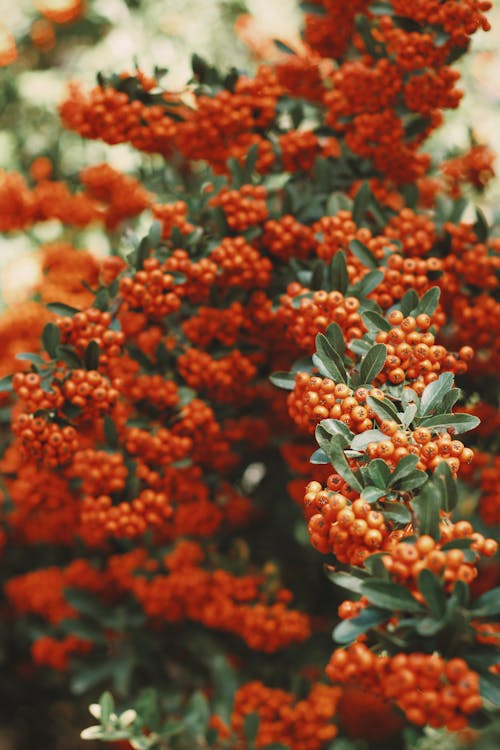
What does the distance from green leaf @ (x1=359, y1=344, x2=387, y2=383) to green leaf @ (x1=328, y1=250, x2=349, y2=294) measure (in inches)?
16.8

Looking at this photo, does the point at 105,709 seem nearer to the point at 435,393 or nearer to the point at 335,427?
the point at 335,427

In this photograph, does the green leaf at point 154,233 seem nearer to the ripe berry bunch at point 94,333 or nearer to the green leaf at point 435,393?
the ripe berry bunch at point 94,333

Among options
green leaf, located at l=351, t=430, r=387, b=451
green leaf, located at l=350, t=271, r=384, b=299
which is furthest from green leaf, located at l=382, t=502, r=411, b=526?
green leaf, located at l=350, t=271, r=384, b=299

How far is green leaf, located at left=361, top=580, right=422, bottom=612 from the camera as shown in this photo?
4.22 ft

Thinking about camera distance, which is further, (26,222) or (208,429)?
(26,222)

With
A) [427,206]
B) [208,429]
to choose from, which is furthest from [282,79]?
[208,429]

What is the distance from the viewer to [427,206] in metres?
3.59

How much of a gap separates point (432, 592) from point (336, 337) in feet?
2.62

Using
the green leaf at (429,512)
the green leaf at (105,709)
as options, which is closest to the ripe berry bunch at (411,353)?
the green leaf at (429,512)

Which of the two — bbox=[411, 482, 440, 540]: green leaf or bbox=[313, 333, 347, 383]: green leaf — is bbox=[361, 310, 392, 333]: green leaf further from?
bbox=[411, 482, 440, 540]: green leaf

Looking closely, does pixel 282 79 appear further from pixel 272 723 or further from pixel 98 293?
pixel 272 723

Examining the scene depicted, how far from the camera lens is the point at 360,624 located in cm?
135

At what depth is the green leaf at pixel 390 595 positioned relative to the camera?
1.29 meters

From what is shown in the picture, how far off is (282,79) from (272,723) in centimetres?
299
